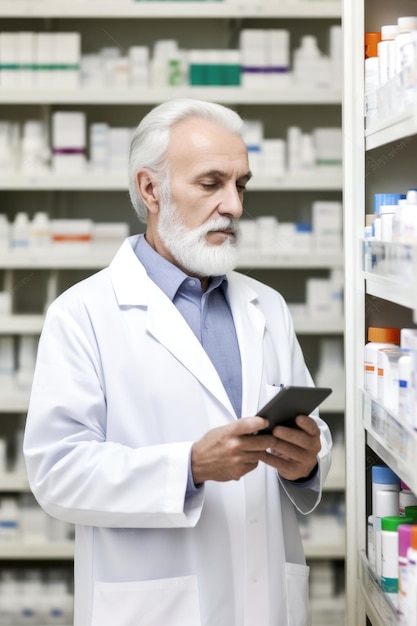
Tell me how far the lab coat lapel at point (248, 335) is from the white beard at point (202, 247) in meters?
0.12

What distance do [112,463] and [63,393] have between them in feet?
0.54

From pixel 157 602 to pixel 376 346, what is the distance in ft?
2.06

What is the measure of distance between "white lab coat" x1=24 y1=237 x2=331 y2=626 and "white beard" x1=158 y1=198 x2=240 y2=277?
0.09 m

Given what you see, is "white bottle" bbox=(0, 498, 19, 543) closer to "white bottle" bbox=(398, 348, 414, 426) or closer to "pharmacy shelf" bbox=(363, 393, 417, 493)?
"pharmacy shelf" bbox=(363, 393, 417, 493)

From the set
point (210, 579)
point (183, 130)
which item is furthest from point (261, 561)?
point (183, 130)

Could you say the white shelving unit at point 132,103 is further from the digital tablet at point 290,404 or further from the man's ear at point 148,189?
the digital tablet at point 290,404

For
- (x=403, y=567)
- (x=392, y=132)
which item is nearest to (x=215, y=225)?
(x=392, y=132)

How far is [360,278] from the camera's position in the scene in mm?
1752

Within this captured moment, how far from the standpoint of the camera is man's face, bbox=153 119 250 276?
67.8 inches

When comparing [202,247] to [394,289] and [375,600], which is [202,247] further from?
[375,600]

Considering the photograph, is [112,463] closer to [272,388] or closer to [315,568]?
[272,388]

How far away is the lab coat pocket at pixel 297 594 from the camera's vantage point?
172cm

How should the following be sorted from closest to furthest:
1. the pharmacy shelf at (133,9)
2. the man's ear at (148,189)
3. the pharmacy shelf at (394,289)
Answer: the pharmacy shelf at (394,289) < the man's ear at (148,189) < the pharmacy shelf at (133,9)

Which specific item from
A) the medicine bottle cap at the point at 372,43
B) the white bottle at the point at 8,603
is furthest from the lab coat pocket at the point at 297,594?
the white bottle at the point at 8,603
